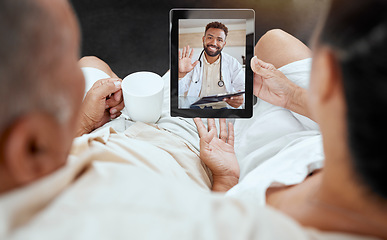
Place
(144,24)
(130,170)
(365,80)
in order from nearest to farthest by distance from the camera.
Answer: (365,80) → (130,170) → (144,24)

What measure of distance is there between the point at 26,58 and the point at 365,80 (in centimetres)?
37

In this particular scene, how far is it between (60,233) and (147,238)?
0.33 feet

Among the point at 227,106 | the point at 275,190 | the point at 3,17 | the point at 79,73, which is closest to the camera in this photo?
the point at 3,17

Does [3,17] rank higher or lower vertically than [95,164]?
higher

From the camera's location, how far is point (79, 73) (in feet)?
1.65

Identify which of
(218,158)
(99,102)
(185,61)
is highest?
(185,61)

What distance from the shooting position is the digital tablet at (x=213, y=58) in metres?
0.97

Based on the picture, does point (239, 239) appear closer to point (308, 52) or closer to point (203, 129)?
point (203, 129)

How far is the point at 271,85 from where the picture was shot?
1.00 m

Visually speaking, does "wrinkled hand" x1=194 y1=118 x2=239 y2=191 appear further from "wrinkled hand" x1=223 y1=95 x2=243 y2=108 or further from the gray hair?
the gray hair

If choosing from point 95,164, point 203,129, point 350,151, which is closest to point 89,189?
point 95,164

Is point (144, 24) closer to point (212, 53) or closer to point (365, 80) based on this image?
point (212, 53)

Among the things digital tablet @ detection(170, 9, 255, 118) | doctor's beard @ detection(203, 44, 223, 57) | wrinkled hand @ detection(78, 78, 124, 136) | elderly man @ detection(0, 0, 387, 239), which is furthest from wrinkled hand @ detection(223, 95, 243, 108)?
elderly man @ detection(0, 0, 387, 239)

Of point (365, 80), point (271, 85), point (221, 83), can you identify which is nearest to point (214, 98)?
point (221, 83)
